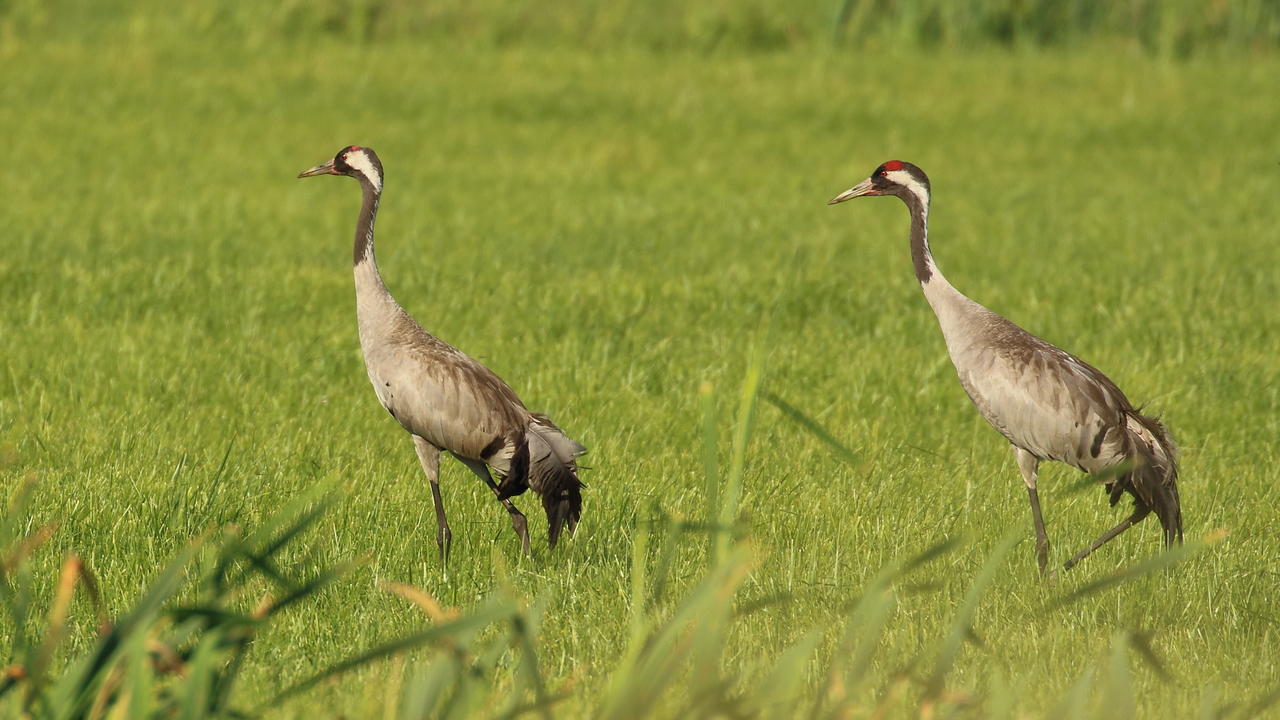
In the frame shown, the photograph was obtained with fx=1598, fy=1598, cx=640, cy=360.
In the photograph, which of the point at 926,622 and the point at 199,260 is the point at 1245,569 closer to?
the point at 926,622

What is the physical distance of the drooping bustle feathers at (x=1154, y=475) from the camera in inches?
226

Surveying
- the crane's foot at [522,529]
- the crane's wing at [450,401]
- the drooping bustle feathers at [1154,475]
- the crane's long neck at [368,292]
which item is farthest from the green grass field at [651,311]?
the crane's long neck at [368,292]

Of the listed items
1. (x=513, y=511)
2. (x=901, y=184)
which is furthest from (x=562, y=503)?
(x=901, y=184)

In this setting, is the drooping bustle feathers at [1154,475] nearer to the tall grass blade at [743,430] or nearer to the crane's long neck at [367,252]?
the tall grass blade at [743,430]

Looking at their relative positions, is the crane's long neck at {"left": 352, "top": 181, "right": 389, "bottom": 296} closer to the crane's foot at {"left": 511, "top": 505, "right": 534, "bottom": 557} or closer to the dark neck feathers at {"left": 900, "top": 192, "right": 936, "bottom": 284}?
the crane's foot at {"left": 511, "top": 505, "right": 534, "bottom": 557}

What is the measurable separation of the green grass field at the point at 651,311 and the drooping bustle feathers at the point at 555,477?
185 millimetres

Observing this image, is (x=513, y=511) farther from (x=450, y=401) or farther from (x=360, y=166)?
(x=360, y=166)

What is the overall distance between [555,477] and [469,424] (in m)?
0.39

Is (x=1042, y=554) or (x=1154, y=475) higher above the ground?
(x=1154, y=475)

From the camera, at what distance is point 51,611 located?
5.04m

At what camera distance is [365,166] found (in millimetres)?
6781

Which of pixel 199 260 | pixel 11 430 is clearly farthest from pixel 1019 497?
pixel 199 260

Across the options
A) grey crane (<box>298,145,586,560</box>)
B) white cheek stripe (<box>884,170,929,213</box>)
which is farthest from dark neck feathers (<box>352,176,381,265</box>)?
white cheek stripe (<box>884,170,929,213</box>)

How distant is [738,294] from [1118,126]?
8609mm
